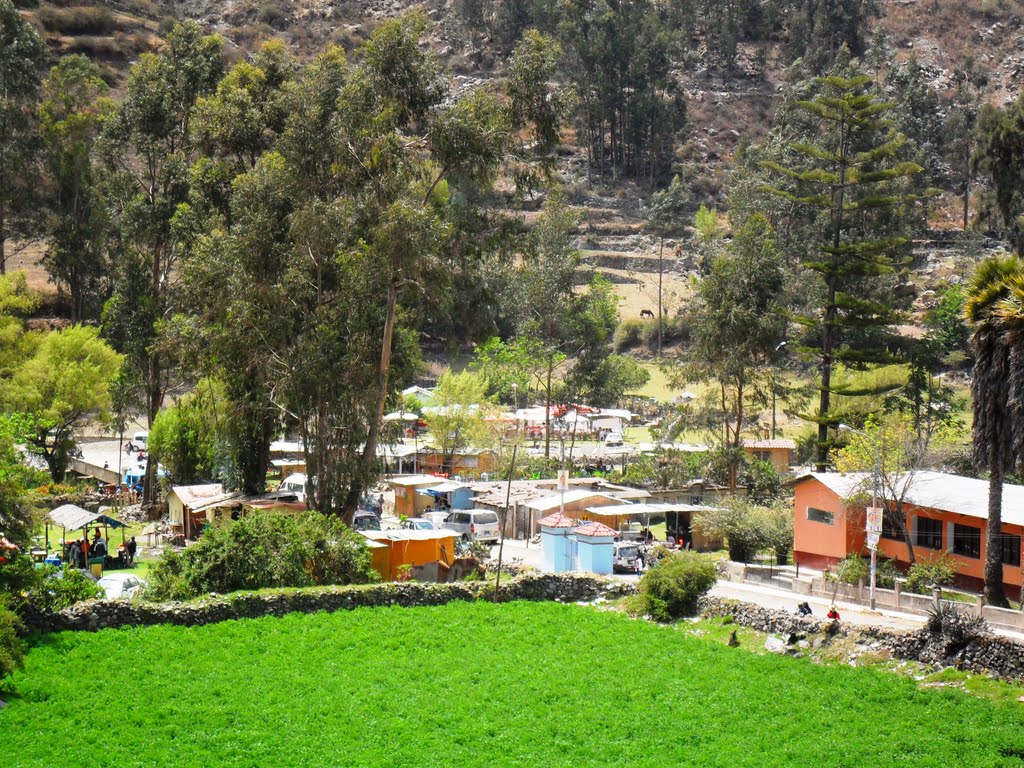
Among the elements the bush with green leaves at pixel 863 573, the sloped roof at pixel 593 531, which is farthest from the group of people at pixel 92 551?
the bush with green leaves at pixel 863 573

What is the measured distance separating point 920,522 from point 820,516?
249 centimetres

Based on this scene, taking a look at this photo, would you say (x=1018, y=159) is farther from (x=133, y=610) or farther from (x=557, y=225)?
(x=133, y=610)

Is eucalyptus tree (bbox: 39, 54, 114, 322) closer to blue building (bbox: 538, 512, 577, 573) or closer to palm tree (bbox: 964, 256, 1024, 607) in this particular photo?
blue building (bbox: 538, 512, 577, 573)

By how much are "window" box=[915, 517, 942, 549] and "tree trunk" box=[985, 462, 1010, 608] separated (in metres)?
4.05

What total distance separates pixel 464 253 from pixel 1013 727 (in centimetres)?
1936

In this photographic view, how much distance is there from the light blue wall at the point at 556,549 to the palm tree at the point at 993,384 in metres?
10.7

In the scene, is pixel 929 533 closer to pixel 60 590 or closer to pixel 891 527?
pixel 891 527

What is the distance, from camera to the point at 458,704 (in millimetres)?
17766

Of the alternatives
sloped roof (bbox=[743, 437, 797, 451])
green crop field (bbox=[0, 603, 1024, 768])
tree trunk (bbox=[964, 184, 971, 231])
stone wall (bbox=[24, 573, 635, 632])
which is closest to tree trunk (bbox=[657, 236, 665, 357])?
tree trunk (bbox=[964, 184, 971, 231])

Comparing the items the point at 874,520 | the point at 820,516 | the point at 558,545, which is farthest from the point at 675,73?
the point at 874,520

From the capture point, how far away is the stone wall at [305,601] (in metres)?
21.3

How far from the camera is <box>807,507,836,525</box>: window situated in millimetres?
29500

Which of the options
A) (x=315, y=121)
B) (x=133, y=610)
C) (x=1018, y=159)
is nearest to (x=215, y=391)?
(x=315, y=121)

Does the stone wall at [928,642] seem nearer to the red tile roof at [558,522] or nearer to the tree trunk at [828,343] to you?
the red tile roof at [558,522]
